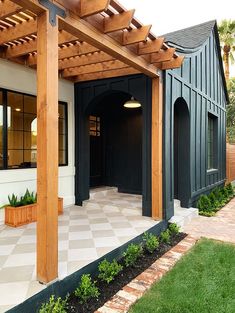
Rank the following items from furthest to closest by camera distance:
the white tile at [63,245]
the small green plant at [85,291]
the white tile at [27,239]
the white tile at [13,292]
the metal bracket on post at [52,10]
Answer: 1. the white tile at [27,239]
2. the white tile at [63,245]
3. the small green plant at [85,291]
4. the metal bracket on post at [52,10]
5. the white tile at [13,292]

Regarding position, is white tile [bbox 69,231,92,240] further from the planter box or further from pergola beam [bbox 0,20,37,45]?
pergola beam [bbox 0,20,37,45]

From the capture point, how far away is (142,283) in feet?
10.1

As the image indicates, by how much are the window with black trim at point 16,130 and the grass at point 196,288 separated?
332 centimetres

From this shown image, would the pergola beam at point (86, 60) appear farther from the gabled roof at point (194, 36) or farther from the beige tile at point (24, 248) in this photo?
the gabled roof at point (194, 36)

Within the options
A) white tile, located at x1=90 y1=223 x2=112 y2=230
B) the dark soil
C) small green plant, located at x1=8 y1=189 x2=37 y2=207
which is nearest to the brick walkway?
the dark soil

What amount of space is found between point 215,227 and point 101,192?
292 cm

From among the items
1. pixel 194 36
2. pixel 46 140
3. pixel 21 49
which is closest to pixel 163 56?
pixel 21 49

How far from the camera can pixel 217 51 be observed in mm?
9781

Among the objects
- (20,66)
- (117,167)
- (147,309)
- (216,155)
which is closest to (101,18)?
(20,66)

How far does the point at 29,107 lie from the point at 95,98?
4.81 ft

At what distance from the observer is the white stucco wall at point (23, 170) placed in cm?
464

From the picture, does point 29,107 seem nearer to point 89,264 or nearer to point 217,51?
point 89,264

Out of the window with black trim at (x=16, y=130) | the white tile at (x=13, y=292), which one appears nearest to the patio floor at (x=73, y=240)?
the white tile at (x=13, y=292)

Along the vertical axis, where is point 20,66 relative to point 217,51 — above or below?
below
